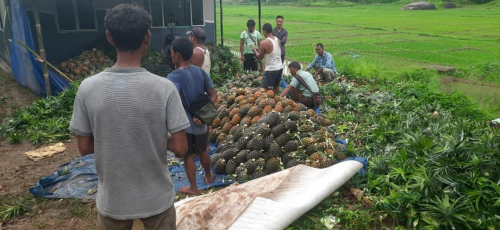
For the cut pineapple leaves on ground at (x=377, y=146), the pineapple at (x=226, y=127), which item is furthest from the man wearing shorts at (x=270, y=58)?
the pineapple at (x=226, y=127)

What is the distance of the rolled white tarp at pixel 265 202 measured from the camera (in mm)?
3416

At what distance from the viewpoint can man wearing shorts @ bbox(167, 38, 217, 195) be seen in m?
4.00

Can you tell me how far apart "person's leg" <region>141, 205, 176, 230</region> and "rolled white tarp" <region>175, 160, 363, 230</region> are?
3.79ft

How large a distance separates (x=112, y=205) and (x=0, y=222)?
114 inches

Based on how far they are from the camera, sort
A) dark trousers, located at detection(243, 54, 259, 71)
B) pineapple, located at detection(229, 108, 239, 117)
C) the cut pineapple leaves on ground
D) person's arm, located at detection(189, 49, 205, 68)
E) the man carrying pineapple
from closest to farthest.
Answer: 1. the cut pineapple leaves on ground
2. person's arm, located at detection(189, 49, 205, 68)
3. pineapple, located at detection(229, 108, 239, 117)
4. the man carrying pineapple
5. dark trousers, located at detection(243, 54, 259, 71)

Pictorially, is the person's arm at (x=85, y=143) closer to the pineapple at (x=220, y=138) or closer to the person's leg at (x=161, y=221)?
the person's leg at (x=161, y=221)

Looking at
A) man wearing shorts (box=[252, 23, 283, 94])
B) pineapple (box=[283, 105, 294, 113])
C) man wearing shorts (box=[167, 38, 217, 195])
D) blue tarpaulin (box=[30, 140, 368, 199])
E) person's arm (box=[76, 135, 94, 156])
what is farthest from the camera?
man wearing shorts (box=[252, 23, 283, 94])

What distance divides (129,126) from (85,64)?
30.0 feet

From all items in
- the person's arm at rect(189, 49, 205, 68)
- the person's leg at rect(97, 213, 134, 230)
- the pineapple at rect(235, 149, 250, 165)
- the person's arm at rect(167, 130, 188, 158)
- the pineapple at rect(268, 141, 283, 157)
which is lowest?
the pineapple at rect(235, 149, 250, 165)

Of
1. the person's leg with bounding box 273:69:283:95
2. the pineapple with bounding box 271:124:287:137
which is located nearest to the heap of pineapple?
the person's leg with bounding box 273:69:283:95

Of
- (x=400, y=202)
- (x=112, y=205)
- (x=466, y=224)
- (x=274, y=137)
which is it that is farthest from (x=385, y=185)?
(x=112, y=205)

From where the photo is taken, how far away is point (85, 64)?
1023 cm

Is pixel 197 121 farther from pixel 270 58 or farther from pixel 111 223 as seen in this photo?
pixel 270 58

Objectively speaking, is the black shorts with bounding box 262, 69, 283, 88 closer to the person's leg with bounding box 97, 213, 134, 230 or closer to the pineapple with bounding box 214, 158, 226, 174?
the pineapple with bounding box 214, 158, 226, 174
